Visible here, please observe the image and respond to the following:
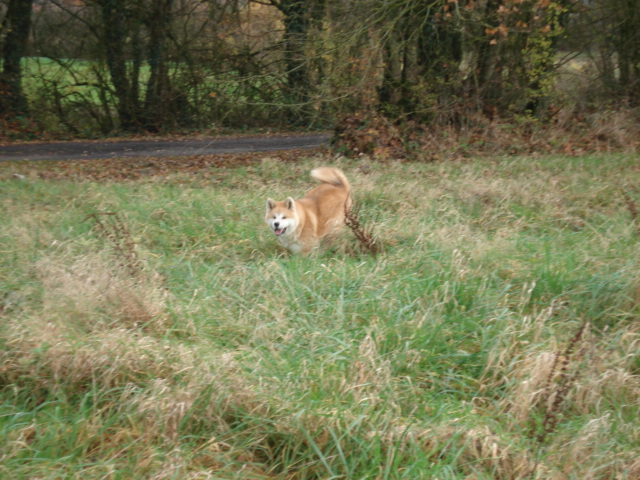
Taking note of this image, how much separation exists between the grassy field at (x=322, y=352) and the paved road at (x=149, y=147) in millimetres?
7519

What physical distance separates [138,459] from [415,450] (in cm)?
165

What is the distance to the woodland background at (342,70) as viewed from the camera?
520 inches

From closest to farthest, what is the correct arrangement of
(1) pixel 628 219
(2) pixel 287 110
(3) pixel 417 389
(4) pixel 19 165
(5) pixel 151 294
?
(3) pixel 417 389 < (5) pixel 151 294 < (1) pixel 628 219 < (4) pixel 19 165 < (2) pixel 287 110

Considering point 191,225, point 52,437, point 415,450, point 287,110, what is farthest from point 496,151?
Answer: point 52,437

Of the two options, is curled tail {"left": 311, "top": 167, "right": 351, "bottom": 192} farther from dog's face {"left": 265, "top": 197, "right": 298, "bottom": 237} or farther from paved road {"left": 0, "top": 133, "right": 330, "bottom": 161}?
paved road {"left": 0, "top": 133, "right": 330, "bottom": 161}

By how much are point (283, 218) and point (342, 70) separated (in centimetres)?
700

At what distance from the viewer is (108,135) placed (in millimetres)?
18438

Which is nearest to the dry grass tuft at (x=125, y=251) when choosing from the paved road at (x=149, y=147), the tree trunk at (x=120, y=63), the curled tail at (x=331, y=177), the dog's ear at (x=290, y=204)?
the dog's ear at (x=290, y=204)

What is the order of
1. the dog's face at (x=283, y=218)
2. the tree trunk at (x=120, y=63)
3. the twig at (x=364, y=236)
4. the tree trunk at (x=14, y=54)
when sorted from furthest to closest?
the tree trunk at (x=120, y=63), the tree trunk at (x=14, y=54), the dog's face at (x=283, y=218), the twig at (x=364, y=236)

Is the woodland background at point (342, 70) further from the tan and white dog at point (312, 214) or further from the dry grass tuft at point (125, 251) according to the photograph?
the dry grass tuft at point (125, 251)

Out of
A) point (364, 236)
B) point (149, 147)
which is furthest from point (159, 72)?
point (364, 236)

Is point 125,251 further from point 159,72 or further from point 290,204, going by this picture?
point 159,72

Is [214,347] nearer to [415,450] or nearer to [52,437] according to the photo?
[52,437]

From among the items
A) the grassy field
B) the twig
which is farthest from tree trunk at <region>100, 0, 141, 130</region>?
the twig
